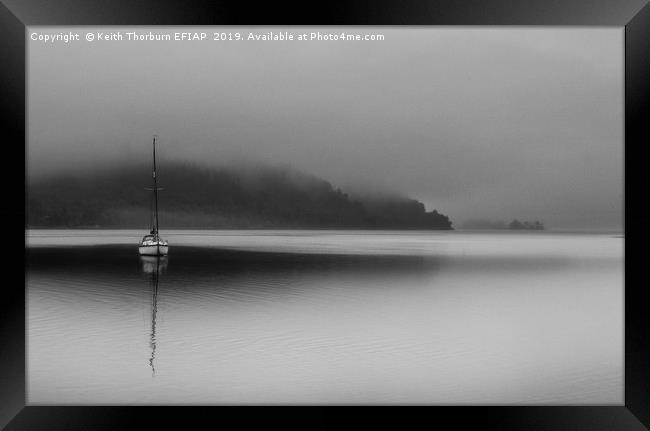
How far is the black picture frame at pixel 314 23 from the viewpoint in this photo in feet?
12.8

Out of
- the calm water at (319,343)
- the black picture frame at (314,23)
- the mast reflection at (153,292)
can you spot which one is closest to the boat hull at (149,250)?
the mast reflection at (153,292)

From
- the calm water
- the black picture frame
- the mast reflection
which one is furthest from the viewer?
the mast reflection

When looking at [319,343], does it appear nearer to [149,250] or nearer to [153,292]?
[153,292]

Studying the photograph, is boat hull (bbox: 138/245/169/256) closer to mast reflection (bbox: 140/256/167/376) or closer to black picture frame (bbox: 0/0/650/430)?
mast reflection (bbox: 140/256/167/376)

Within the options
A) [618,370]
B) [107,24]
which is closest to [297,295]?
[618,370]

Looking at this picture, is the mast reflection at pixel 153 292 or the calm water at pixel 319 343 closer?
the calm water at pixel 319 343

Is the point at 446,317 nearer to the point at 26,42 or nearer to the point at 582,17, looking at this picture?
the point at 582,17

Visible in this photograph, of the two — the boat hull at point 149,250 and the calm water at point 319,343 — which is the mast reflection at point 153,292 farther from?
the boat hull at point 149,250

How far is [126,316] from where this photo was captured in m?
12.9

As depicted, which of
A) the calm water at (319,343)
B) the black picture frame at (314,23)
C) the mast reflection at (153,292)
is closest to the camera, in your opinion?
the black picture frame at (314,23)

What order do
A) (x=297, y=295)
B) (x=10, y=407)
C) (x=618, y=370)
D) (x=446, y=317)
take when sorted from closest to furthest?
(x=10, y=407) → (x=618, y=370) → (x=446, y=317) → (x=297, y=295)

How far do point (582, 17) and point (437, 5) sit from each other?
0.99 metres

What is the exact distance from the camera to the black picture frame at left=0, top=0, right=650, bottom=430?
3906 millimetres

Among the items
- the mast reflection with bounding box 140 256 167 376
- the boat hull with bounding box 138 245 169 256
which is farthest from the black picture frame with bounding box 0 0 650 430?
the boat hull with bounding box 138 245 169 256
